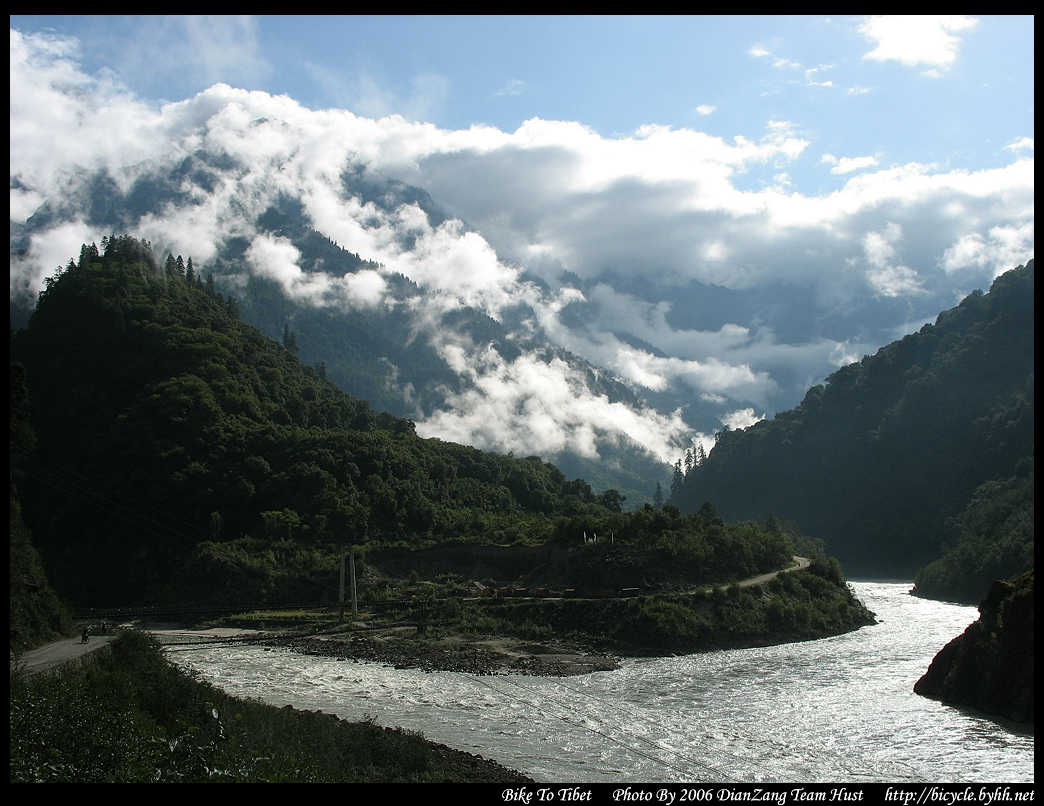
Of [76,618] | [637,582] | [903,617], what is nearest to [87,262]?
[76,618]

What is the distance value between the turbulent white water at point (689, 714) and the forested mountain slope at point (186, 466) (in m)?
29.2

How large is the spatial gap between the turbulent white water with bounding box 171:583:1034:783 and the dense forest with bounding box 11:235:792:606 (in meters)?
21.8

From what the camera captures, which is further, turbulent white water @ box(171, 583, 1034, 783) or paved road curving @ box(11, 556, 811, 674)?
paved road curving @ box(11, 556, 811, 674)

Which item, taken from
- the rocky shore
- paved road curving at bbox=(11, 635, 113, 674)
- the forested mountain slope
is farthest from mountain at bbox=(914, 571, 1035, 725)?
the forested mountain slope

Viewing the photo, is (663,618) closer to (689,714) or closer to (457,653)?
(457,653)

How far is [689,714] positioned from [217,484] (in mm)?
66453

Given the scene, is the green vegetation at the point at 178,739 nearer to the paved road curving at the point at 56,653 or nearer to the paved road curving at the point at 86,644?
the paved road curving at the point at 56,653

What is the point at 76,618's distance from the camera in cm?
7000

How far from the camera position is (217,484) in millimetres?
89750

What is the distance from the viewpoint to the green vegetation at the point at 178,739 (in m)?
20.0

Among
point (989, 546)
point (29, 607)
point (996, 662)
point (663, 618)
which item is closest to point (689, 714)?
point (996, 662)

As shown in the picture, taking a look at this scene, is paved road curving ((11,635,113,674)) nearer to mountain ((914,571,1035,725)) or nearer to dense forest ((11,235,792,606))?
dense forest ((11,235,792,606))

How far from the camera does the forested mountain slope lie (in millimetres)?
83250

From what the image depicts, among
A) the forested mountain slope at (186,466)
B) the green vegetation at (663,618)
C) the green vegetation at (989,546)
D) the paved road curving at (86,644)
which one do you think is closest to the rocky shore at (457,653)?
the green vegetation at (663,618)
